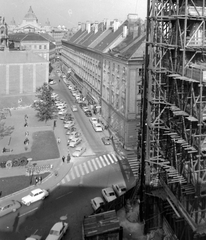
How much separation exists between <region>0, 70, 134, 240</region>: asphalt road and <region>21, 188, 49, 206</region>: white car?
0.97ft

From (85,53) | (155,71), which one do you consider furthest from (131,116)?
(85,53)

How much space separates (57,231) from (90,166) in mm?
11020

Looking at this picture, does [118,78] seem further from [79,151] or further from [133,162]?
[133,162]

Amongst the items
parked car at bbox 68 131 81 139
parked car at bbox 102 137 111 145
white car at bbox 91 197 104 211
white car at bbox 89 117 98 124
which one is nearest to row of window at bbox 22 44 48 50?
white car at bbox 89 117 98 124

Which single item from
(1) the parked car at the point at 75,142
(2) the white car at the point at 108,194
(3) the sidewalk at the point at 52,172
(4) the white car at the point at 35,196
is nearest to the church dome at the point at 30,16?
(1) the parked car at the point at 75,142

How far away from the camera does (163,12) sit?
51.0ft

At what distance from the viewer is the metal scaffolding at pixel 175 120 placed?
13086 millimetres

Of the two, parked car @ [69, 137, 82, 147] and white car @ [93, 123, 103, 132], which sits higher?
white car @ [93, 123, 103, 132]

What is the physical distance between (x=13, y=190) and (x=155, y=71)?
556 inches

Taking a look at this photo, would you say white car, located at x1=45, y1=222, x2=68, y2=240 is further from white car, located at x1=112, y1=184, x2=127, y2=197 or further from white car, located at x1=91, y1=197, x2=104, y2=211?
white car, located at x1=112, y1=184, x2=127, y2=197

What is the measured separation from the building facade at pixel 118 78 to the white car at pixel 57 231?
446 inches

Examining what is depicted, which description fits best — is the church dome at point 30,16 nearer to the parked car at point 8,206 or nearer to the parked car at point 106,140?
the parked car at point 106,140

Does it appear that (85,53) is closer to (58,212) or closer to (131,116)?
(131,116)

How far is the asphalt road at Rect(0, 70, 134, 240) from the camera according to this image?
18766 millimetres
